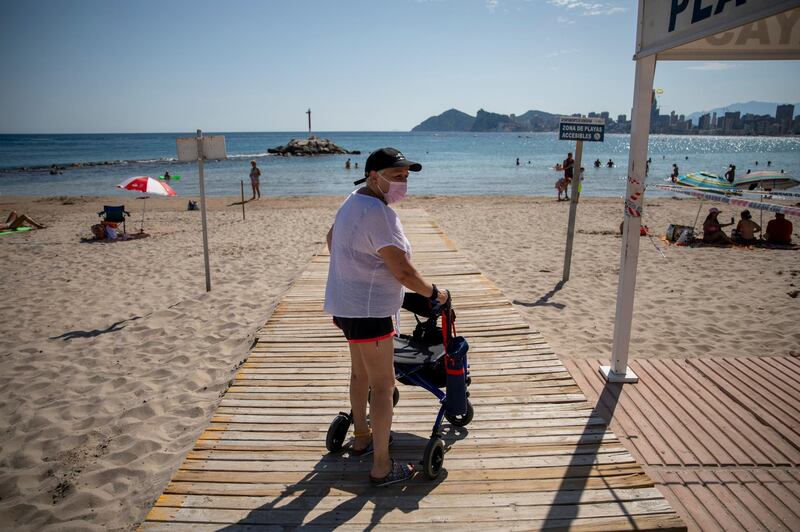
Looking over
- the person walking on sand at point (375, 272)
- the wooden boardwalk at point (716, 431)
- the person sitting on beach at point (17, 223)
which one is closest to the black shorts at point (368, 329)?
the person walking on sand at point (375, 272)

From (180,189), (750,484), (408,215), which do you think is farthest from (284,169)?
(750,484)

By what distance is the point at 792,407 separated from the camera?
143 inches

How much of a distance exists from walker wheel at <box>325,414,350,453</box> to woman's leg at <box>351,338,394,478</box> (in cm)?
36

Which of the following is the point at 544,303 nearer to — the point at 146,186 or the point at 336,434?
the point at 336,434

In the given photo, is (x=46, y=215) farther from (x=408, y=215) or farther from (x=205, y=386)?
(x=205, y=386)

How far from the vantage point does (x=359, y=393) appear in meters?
2.65

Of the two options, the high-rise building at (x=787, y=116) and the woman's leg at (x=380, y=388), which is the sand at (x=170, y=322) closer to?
the woman's leg at (x=380, y=388)

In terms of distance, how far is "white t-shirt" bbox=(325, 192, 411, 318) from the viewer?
2.17 meters

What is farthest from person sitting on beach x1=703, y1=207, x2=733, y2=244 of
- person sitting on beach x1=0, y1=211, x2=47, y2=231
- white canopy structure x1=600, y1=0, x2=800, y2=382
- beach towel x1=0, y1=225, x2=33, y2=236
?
person sitting on beach x1=0, y1=211, x2=47, y2=231

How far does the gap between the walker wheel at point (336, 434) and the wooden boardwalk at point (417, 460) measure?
0.07m

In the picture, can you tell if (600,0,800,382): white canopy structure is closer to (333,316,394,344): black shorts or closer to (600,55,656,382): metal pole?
(600,55,656,382): metal pole

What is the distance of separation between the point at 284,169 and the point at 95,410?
41469 mm

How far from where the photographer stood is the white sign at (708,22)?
2316 millimetres

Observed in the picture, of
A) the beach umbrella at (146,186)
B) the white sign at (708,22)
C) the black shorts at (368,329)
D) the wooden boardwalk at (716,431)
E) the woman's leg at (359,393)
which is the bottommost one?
the wooden boardwalk at (716,431)
